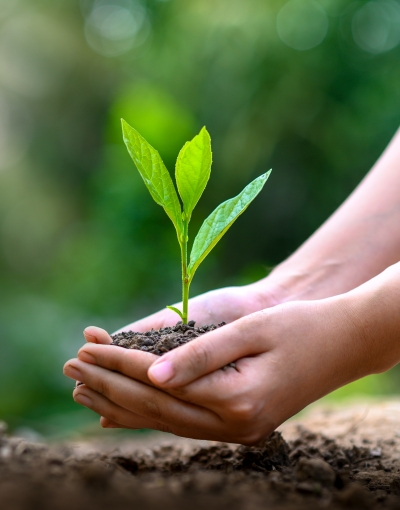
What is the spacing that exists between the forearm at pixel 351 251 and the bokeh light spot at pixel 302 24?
2.69m

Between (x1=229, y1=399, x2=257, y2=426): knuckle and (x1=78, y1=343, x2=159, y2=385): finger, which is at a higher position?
(x1=78, y1=343, x2=159, y2=385): finger

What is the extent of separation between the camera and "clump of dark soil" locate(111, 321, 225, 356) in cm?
92

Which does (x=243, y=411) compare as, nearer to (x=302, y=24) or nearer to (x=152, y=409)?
(x=152, y=409)

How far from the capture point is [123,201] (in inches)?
159

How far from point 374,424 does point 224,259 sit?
8.38 feet

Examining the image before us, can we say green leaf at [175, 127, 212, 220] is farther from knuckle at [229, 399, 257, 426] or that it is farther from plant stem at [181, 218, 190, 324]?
knuckle at [229, 399, 257, 426]

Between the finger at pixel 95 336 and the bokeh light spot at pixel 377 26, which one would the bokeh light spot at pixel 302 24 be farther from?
the finger at pixel 95 336

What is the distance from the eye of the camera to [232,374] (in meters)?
0.85

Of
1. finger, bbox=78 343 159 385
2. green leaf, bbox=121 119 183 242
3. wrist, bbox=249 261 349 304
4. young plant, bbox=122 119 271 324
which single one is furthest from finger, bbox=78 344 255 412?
wrist, bbox=249 261 349 304

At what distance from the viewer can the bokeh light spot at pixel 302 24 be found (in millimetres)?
3840

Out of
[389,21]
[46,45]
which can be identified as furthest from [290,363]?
[46,45]

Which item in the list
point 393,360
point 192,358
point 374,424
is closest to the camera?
point 192,358

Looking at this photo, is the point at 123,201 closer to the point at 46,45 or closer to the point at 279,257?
the point at 279,257

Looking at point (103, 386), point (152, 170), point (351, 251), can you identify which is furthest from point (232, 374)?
point (351, 251)
